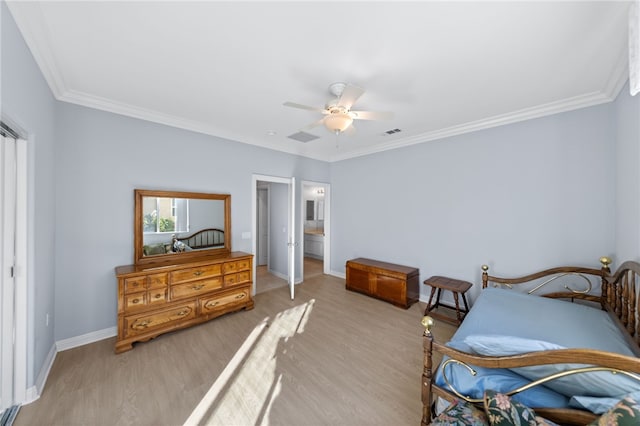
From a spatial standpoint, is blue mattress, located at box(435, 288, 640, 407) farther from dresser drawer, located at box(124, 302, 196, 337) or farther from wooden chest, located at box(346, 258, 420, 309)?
dresser drawer, located at box(124, 302, 196, 337)

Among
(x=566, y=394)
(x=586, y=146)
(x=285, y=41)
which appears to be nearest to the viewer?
(x=566, y=394)

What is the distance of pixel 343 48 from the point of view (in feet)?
5.99

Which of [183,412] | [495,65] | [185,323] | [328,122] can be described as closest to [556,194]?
[495,65]

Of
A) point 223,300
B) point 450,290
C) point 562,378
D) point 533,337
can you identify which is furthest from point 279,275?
point 562,378

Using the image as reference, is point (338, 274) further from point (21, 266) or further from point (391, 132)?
point (21, 266)

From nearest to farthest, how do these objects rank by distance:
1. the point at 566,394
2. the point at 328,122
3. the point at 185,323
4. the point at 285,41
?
the point at 566,394
the point at 285,41
the point at 328,122
the point at 185,323

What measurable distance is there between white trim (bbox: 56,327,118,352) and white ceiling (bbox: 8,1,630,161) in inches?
100

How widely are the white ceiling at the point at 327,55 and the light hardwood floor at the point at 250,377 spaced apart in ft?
8.84

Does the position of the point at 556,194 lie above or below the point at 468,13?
below

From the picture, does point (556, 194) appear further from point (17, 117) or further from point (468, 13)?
point (17, 117)

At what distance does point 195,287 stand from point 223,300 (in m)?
0.43

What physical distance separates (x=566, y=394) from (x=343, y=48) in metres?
2.47

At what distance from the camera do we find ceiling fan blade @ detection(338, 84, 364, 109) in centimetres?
191

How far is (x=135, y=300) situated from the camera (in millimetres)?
2582
